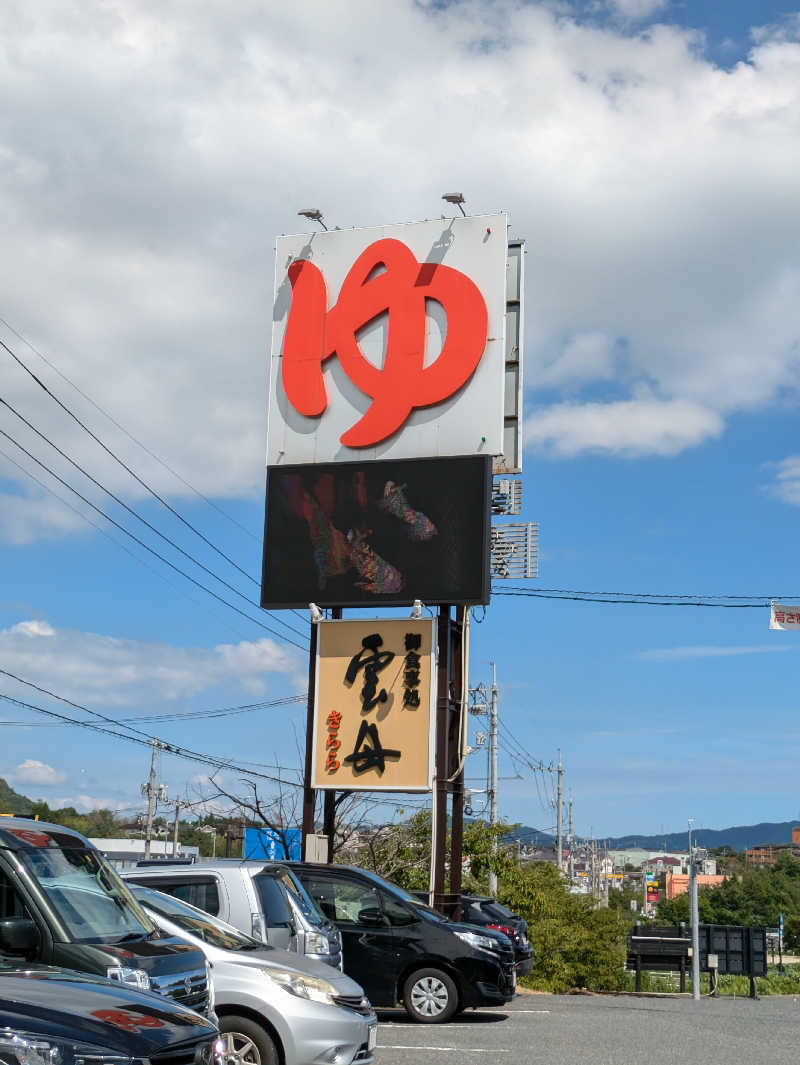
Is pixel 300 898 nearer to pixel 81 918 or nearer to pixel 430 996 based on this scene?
pixel 430 996

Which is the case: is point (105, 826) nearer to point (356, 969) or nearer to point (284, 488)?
point (284, 488)

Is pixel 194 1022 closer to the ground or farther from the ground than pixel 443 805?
closer to the ground

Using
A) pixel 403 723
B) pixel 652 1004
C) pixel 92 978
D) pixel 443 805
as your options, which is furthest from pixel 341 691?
pixel 92 978

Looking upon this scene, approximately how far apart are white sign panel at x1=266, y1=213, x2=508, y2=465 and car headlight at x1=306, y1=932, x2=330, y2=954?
1250 cm

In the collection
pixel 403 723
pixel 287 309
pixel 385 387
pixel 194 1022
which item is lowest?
pixel 194 1022

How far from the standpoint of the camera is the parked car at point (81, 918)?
280 inches

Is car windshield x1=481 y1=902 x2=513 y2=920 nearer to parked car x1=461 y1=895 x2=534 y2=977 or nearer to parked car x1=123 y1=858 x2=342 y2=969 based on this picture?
parked car x1=461 y1=895 x2=534 y2=977

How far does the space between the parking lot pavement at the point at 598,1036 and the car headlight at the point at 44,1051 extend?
284 inches

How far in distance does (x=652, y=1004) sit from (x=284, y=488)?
11082mm

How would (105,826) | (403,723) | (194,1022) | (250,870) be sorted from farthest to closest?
(105,826) → (403,723) → (250,870) → (194,1022)

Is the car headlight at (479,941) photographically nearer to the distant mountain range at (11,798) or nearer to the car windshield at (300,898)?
the car windshield at (300,898)

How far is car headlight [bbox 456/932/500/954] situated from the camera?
1504 cm

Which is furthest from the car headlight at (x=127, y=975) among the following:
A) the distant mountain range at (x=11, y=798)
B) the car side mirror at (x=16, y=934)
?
the distant mountain range at (x=11, y=798)

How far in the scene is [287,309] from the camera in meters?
24.9
